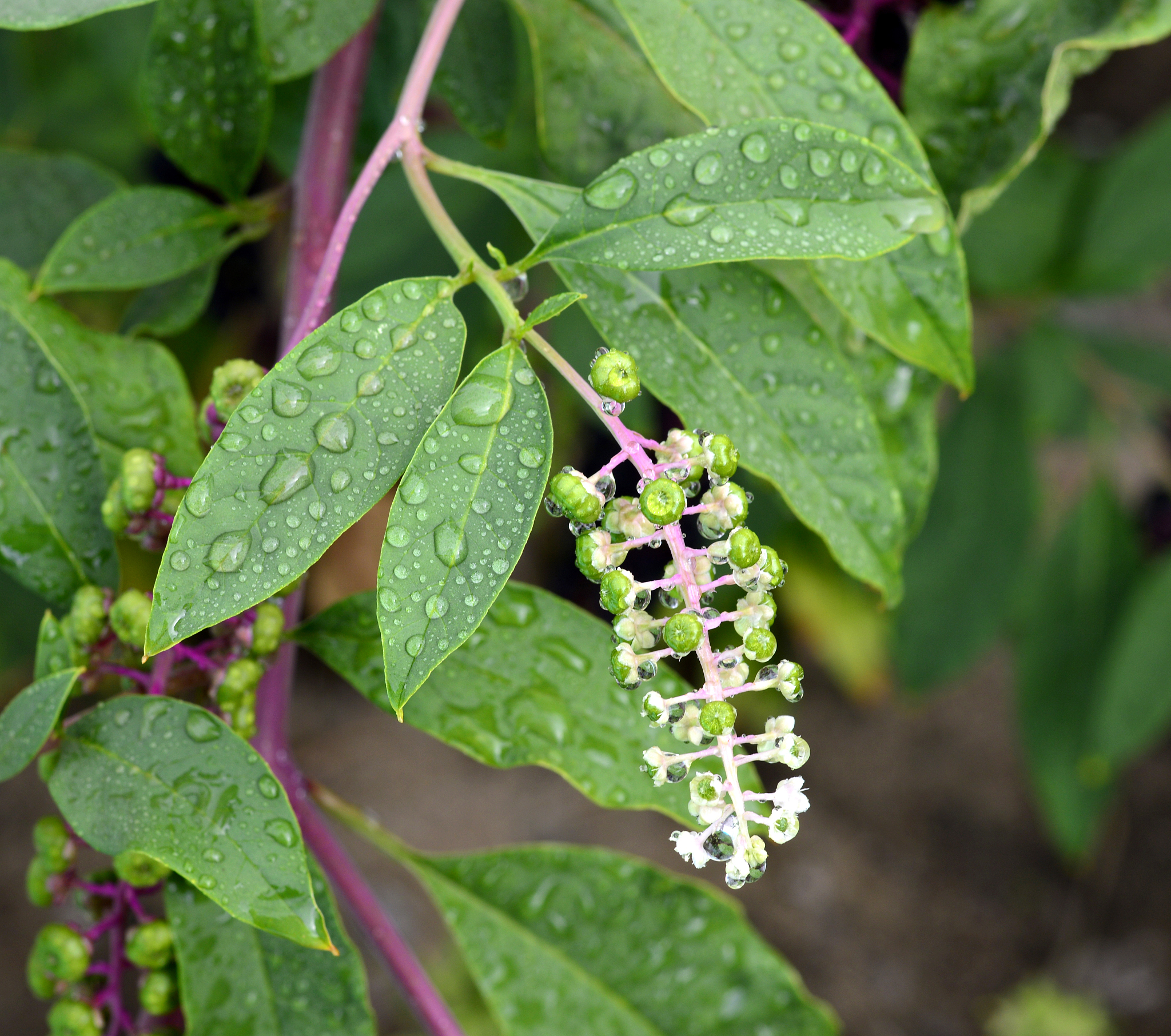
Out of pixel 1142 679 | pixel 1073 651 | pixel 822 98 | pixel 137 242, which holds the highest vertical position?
pixel 137 242

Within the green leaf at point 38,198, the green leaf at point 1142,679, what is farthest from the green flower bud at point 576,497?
the green leaf at point 1142,679

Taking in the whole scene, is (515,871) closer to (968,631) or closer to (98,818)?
(98,818)

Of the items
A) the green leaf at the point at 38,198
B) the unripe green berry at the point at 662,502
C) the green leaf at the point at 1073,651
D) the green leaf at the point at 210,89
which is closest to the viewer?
the unripe green berry at the point at 662,502

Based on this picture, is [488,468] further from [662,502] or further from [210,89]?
[210,89]

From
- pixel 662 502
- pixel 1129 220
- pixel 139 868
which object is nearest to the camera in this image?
pixel 662 502

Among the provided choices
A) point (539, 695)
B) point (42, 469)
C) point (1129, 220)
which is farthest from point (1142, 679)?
point (42, 469)

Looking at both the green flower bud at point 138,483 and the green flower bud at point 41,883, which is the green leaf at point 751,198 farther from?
the green flower bud at point 41,883

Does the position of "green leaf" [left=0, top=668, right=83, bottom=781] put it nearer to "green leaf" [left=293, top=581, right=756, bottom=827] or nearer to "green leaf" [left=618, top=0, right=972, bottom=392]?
"green leaf" [left=293, top=581, right=756, bottom=827]
